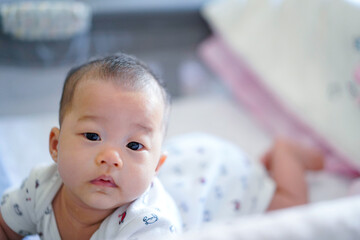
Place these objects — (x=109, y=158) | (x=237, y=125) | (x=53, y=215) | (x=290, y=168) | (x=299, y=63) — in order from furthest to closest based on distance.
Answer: (x=237, y=125)
(x=299, y=63)
(x=290, y=168)
(x=53, y=215)
(x=109, y=158)

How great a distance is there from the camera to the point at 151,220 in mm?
602

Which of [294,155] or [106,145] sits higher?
[106,145]

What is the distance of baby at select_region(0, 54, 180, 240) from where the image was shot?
574 mm

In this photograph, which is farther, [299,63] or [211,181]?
[299,63]

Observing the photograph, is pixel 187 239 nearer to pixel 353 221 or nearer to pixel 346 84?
pixel 353 221

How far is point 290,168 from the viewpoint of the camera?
3.29ft

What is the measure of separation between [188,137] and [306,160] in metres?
0.32

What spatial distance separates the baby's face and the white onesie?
35 millimetres

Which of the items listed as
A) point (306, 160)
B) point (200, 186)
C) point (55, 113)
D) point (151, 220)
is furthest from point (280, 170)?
point (55, 113)

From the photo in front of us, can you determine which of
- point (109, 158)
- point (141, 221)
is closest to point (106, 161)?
point (109, 158)

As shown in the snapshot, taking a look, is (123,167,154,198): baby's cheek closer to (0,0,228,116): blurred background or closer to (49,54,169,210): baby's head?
(49,54,169,210): baby's head

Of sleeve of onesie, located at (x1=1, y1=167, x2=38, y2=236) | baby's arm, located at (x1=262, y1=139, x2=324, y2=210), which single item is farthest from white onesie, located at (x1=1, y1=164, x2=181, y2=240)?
baby's arm, located at (x1=262, y1=139, x2=324, y2=210)

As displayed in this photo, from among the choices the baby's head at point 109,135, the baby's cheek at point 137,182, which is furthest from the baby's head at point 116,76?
the baby's cheek at point 137,182

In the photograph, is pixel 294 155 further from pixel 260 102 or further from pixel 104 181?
pixel 104 181
